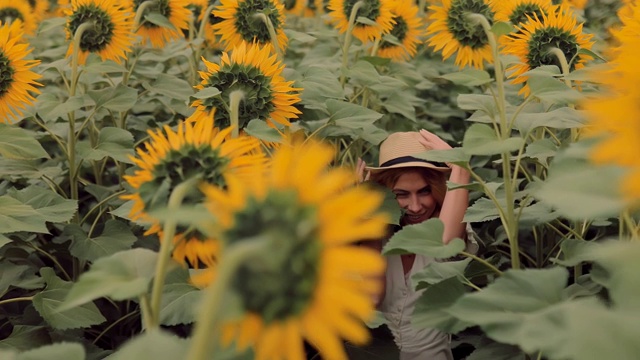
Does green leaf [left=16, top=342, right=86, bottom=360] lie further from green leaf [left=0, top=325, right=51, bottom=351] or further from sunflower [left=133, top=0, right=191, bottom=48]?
sunflower [left=133, top=0, right=191, bottom=48]

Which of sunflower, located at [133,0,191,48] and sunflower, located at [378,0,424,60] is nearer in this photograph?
sunflower, located at [133,0,191,48]

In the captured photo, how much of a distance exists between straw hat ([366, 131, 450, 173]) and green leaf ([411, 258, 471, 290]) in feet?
1.57

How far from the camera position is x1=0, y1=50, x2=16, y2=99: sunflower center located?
4.64 feet

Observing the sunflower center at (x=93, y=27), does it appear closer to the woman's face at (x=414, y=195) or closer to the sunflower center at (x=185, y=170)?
the woman's face at (x=414, y=195)

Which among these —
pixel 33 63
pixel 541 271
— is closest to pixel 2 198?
pixel 33 63

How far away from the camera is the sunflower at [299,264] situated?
53 cm

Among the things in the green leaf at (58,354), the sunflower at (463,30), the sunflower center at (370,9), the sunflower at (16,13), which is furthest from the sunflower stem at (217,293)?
the sunflower at (16,13)

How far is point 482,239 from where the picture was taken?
167cm

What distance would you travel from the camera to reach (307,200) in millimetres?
555

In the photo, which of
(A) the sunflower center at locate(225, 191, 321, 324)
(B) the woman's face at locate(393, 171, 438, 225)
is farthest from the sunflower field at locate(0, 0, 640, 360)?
(B) the woman's face at locate(393, 171, 438, 225)

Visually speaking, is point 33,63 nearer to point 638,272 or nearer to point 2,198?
point 2,198

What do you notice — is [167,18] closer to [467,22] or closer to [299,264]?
[467,22]

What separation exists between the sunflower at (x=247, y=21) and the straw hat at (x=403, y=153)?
37 cm

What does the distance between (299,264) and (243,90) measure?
710 mm
